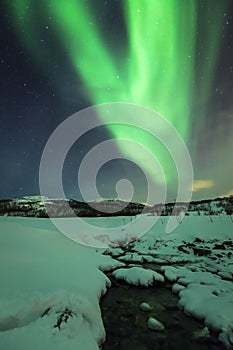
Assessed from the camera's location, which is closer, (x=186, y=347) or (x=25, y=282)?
(x=186, y=347)

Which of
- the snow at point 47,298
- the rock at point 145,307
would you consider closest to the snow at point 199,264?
the rock at point 145,307

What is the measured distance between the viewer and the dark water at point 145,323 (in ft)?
18.1

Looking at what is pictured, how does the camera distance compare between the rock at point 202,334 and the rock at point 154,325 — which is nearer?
the rock at point 202,334

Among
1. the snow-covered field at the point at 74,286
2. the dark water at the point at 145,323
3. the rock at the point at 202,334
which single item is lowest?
the dark water at the point at 145,323

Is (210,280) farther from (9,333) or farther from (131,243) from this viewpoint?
(131,243)

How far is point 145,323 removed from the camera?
6.55 meters

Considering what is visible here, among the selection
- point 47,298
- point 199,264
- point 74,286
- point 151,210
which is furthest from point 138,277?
point 151,210

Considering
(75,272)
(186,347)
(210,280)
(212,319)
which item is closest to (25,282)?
(75,272)

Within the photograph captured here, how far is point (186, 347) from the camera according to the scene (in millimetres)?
5434

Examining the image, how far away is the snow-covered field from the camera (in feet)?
15.3

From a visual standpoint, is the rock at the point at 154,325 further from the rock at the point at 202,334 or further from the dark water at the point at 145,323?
the rock at the point at 202,334

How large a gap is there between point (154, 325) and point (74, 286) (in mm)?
2687

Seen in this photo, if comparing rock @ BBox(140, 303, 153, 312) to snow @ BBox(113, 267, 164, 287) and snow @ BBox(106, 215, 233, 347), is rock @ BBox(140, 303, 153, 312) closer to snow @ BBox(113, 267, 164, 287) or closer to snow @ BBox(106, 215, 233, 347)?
snow @ BBox(106, 215, 233, 347)

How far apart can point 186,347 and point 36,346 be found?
11.6ft
